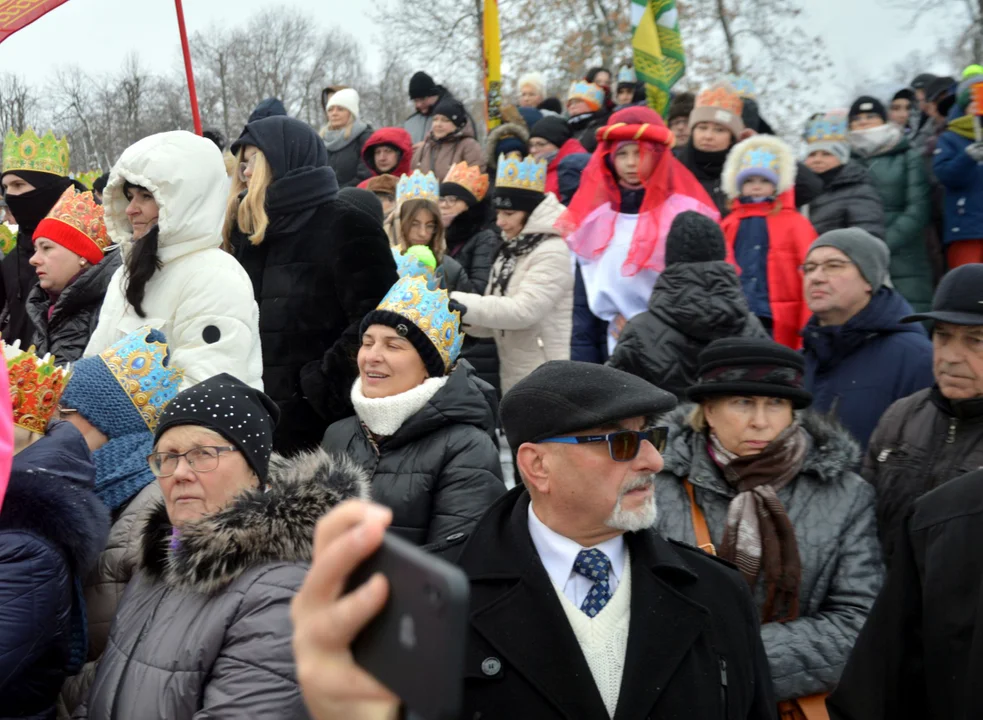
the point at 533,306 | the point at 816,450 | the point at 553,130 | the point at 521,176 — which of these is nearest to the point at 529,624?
the point at 816,450

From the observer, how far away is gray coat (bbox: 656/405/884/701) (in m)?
3.07

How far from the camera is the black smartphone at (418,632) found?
74cm

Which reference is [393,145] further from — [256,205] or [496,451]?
[496,451]

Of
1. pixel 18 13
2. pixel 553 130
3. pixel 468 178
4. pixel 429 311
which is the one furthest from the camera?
pixel 553 130

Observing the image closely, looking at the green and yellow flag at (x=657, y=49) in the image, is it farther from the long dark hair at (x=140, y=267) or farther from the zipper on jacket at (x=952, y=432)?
the zipper on jacket at (x=952, y=432)

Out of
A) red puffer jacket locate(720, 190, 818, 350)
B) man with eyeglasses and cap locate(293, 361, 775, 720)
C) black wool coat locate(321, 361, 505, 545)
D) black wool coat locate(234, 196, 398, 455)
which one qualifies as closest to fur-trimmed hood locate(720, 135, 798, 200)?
red puffer jacket locate(720, 190, 818, 350)

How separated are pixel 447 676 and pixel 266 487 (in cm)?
244

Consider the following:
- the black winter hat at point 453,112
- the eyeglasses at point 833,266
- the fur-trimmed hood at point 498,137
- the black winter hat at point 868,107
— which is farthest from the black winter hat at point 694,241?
the black winter hat at point 453,112

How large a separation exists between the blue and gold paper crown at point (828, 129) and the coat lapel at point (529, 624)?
20.8 feet

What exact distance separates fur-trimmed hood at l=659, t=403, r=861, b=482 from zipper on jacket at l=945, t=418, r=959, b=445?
442 millimetres

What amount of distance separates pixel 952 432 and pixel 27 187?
522cm

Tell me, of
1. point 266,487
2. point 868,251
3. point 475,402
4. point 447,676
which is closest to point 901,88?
point 868,251

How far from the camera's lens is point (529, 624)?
242 cm

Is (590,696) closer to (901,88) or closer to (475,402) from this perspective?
(475,402)
